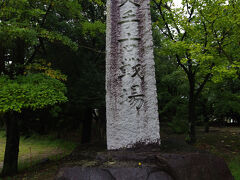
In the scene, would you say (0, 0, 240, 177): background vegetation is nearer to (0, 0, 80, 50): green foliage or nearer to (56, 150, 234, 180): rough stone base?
(0, 0, 80, 50): green foliage

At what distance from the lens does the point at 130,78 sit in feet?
12.6

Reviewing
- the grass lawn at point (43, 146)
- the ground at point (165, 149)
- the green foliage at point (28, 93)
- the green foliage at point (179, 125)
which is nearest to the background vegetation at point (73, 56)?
the green foliage at point (28, 93)

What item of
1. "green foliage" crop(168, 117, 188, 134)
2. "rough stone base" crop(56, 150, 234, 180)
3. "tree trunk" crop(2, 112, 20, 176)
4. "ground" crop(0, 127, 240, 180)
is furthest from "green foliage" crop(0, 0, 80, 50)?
"green foliage" crop(168, 117, 188, 134)

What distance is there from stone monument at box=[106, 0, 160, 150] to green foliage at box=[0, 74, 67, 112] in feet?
6.28

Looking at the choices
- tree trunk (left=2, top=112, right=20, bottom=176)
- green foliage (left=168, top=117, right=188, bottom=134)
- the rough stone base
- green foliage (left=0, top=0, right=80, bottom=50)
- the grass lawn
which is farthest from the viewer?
green foliage (left=168, top=117, right=188, bottom=134)

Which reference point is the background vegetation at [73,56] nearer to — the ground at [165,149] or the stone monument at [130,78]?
the ground at [165,149]

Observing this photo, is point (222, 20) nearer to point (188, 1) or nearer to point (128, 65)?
point (188, 1)

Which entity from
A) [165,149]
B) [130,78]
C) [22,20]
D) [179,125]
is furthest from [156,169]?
[179,125]

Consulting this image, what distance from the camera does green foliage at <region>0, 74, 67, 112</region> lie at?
454cm

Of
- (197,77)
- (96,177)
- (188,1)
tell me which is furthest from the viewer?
(197,77)

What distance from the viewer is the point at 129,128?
3709mm

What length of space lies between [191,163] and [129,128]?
1262mm

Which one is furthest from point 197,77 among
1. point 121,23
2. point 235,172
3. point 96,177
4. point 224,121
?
point 224,121

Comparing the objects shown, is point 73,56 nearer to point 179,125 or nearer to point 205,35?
point 205,35
